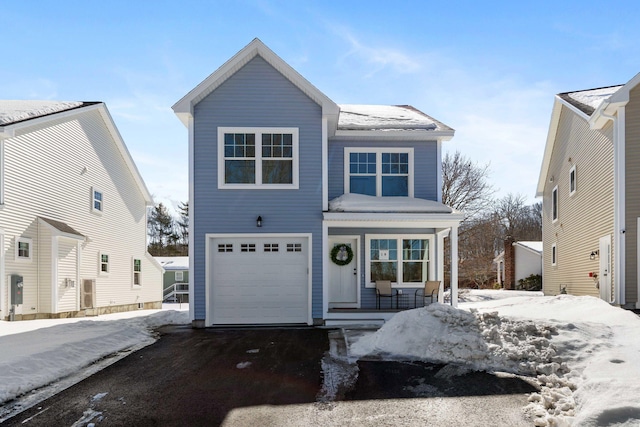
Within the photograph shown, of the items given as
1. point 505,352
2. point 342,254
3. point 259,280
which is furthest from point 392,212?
point 505,352

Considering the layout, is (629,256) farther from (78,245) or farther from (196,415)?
(78,245)

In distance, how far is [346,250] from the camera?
15312mm

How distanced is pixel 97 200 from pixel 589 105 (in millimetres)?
16767

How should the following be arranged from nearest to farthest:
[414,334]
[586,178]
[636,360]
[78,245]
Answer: [636,360], [414,334], [586,178], [78,245]

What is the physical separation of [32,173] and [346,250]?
9394 millimetres

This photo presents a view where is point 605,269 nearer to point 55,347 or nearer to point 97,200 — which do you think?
point 55,347

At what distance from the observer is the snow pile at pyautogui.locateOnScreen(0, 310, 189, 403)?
6.96 m

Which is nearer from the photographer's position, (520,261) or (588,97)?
(588,97)

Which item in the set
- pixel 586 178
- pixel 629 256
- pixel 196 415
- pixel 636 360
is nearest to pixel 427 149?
pixel 586 178

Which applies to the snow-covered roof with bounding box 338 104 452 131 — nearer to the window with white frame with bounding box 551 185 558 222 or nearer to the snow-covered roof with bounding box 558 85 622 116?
the snow-covered roof with bounding box 558 85 622 116

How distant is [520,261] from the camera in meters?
33.9

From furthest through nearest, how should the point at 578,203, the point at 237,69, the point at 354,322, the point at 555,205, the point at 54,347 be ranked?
the point at 555,205 < the point at 578,203 < the point at 237,69 < the point at 354,322 < the point at 54,347

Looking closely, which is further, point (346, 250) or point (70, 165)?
point (70, 165)

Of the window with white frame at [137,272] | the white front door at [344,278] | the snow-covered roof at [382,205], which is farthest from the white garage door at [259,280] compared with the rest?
the window with white frame at [137,272]
